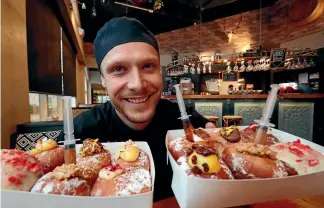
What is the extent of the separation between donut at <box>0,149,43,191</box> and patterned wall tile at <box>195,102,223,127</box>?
528 centimetres

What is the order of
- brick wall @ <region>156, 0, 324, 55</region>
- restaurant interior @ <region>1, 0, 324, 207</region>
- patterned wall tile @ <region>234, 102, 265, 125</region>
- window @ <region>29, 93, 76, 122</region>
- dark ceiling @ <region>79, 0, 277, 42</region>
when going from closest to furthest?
restaurant interior @ <region>1, 0, 324, 207</region>, window @ <region>29, 93, 76, 122</region>, dark ceiling @ <region>79, 0, 277, 42</region>, patterned wall tile @ <region>234, 102, 265, 125</region>, brick wall @ <region>156, 0, 324, 55</region>

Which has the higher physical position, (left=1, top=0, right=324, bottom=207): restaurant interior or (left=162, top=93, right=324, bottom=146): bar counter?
(left=1, top=0, right=324, bottom=207): restaurant interior

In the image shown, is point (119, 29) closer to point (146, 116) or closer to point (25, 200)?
point (146, 116)

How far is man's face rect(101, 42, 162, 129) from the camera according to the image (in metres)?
0.78

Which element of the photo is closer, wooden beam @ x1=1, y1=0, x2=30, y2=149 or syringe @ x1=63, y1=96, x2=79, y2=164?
syringe @ x1=63, y1=96, x2=79, y2=164

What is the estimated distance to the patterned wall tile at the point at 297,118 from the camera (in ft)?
15.2

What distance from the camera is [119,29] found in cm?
85

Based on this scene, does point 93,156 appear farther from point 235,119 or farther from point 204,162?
point 235,119

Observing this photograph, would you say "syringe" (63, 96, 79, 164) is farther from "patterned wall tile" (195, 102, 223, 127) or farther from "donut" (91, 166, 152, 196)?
"patterned wall tile" (195, 102, 223, 127)

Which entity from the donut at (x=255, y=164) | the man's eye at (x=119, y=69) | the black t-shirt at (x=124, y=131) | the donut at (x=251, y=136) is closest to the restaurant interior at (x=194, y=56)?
the donut at (x=251, y=136)

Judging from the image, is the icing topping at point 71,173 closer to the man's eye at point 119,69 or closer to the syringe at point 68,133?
the syringe at point 68,133

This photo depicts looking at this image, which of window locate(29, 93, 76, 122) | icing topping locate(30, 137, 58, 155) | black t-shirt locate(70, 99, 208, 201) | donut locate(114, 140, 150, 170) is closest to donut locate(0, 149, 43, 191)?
icing topping locate(30, 137, 58, 155)

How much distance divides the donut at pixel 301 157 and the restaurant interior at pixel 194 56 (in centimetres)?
25

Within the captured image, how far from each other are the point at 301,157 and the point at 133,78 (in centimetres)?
60
